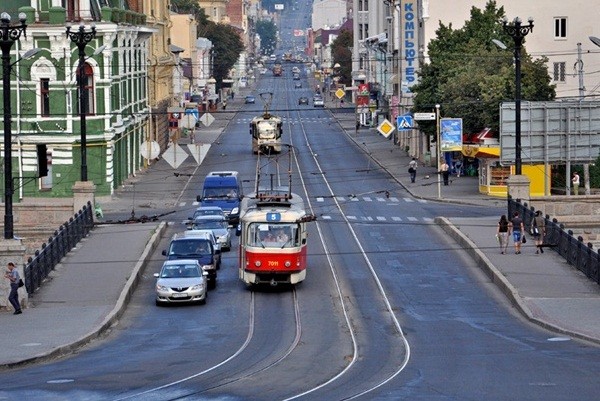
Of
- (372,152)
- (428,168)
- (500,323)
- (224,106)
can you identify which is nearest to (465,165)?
(428,168)

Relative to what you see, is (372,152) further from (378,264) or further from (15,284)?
(15,284)

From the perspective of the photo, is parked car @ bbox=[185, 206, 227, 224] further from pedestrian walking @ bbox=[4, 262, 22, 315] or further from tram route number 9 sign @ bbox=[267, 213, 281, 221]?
pedestrian walking @ bbox=[4, 262, 22, 315]

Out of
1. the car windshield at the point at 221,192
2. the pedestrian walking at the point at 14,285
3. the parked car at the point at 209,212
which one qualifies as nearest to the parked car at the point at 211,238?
the pedestrian walking at the point at 14,285

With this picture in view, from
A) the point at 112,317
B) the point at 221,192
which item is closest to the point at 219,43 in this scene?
the point at 221,192

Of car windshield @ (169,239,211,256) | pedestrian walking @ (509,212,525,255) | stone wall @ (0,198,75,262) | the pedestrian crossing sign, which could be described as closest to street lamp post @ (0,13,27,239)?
car windshield @ (169,239,211,256)

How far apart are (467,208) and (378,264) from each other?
66.5 ft

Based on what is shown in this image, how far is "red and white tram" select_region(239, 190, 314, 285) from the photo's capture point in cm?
4491

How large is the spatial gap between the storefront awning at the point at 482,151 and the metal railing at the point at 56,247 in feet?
78.6

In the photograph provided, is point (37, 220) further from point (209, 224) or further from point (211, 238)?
point (211, 238)

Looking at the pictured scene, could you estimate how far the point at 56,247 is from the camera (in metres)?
50.6

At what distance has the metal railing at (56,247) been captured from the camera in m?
44.8

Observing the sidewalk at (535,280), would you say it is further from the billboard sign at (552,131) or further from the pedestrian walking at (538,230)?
the billboard sign at (552,131)

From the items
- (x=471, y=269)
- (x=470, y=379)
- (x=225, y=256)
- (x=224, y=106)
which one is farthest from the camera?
(x=224, y=106)

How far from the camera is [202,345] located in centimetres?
3606
